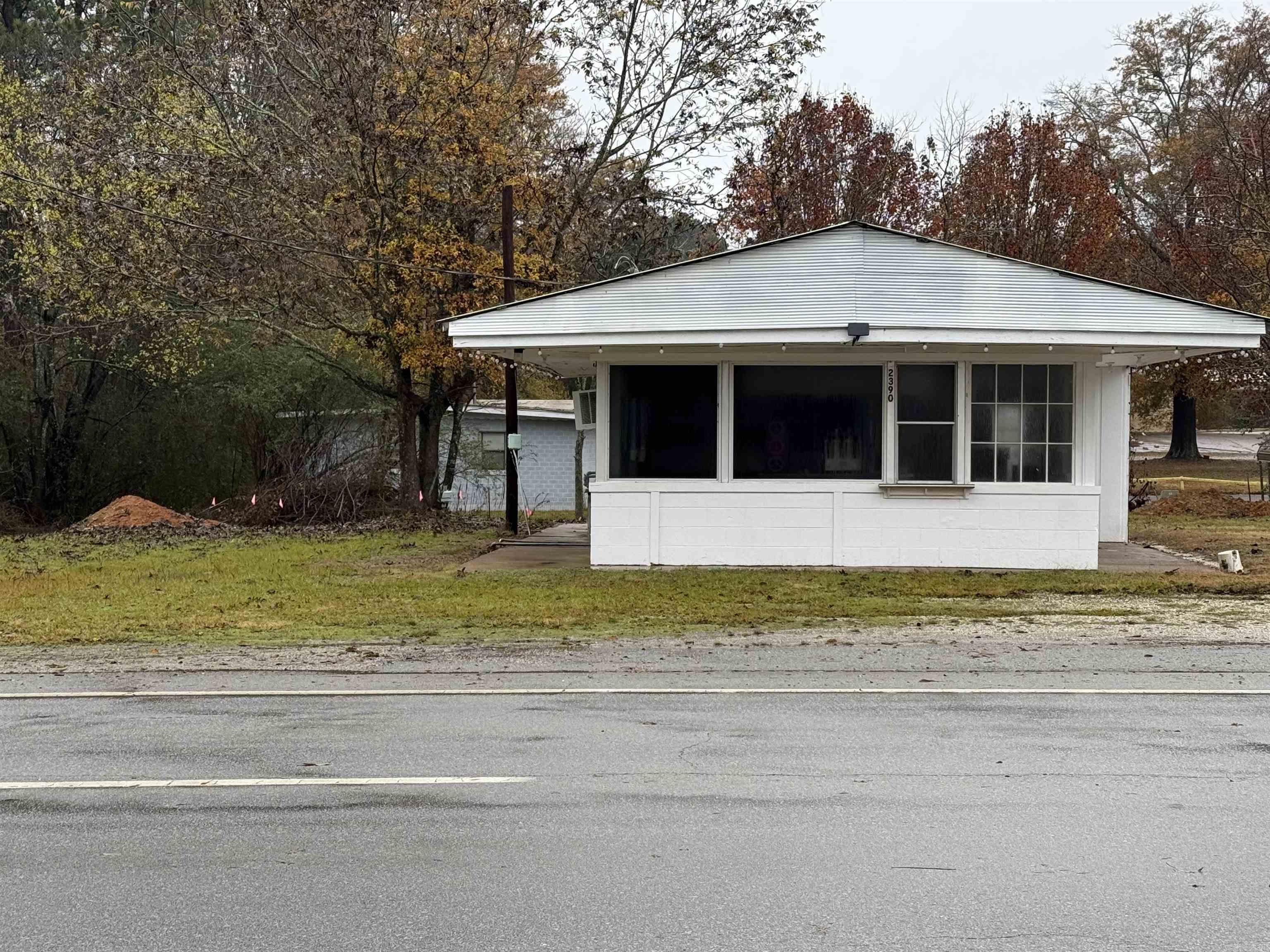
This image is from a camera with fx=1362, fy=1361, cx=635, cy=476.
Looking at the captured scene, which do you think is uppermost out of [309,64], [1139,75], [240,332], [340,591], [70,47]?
[1139,75]

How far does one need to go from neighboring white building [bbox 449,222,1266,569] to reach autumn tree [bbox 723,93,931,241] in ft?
60.1

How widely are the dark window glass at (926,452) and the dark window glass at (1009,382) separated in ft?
2.56

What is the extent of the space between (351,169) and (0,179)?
8.02 m

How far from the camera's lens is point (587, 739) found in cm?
767

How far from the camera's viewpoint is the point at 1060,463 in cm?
1742

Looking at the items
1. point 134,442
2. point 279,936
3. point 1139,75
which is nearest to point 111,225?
point 134,442

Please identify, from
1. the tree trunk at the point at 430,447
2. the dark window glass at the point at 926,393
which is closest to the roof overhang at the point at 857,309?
the dark window glass at the point at 926,393

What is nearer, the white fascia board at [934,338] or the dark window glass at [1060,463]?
the white fascia board at [934,338]

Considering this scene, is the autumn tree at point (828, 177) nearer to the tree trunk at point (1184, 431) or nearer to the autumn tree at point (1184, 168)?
the autumn tree at point (1184, 168)

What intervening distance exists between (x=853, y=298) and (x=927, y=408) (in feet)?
5.61

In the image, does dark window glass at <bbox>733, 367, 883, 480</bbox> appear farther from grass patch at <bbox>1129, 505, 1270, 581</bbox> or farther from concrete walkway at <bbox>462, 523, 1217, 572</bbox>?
grass patch at <bbox>1129, 505, 1270, 581</bbox>

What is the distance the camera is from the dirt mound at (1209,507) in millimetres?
28047

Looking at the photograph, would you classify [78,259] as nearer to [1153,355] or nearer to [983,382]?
[983,382]

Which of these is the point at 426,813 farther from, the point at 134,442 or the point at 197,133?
the point at 134,442
